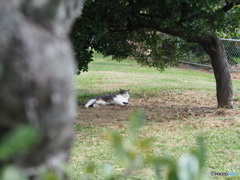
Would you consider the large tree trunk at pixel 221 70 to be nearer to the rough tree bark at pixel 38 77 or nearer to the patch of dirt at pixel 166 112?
the patch of dirt at pixel 166 112

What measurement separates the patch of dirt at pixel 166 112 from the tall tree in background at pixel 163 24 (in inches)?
25.0

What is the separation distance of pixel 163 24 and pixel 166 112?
2.00 m

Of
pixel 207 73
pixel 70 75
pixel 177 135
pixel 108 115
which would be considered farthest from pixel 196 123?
pixel 207 73

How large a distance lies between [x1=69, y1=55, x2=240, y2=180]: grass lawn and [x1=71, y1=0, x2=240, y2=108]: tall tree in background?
1.12m

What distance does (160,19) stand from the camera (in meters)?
7.04

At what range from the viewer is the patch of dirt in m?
7.03

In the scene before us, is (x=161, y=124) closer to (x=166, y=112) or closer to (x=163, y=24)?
(x=166, y=112)

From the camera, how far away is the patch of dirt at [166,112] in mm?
7027

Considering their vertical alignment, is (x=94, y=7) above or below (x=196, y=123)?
above

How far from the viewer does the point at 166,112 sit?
7945 millimetres

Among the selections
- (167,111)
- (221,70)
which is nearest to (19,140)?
(167,111)

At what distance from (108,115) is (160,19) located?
2272mm

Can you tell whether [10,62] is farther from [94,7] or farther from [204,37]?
[204,37]

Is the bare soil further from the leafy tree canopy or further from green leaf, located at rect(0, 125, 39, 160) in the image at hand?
green leaf, located at rect(0, 125, 39, 160)
